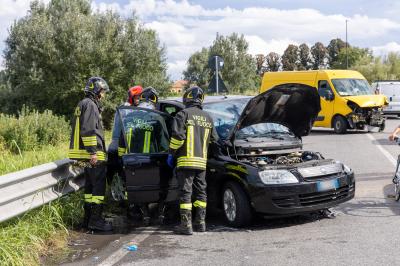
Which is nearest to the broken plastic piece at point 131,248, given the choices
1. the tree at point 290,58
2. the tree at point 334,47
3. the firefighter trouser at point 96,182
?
the firefighter trouser at point 96,182

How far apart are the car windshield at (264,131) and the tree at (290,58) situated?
3643 inches

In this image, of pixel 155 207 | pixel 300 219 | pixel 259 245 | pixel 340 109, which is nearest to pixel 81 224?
pixel 155 207

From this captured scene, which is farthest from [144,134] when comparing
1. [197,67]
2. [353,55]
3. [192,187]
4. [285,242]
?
[353,55]

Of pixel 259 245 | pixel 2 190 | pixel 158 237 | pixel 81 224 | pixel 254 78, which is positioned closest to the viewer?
pixel 2 190

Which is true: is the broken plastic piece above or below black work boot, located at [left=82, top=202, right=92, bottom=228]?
below

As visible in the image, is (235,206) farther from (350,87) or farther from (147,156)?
(350,87)

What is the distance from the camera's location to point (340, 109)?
62.0 ft

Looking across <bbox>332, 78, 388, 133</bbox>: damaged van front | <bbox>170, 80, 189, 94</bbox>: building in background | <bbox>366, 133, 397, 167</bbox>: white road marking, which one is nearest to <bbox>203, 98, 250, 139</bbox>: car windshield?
<bbox>366, 133, 397, 167</bbox>: white road marking

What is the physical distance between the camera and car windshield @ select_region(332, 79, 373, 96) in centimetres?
1911

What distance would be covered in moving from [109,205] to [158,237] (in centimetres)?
159

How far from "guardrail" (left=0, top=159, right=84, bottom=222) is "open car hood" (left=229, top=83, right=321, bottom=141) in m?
2.17

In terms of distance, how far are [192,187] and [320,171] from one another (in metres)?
1.61

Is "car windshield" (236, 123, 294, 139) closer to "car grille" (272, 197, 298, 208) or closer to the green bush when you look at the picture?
"car grille" (272, 197, 298, 208)

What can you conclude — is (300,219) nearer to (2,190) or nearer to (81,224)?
(81,224)
